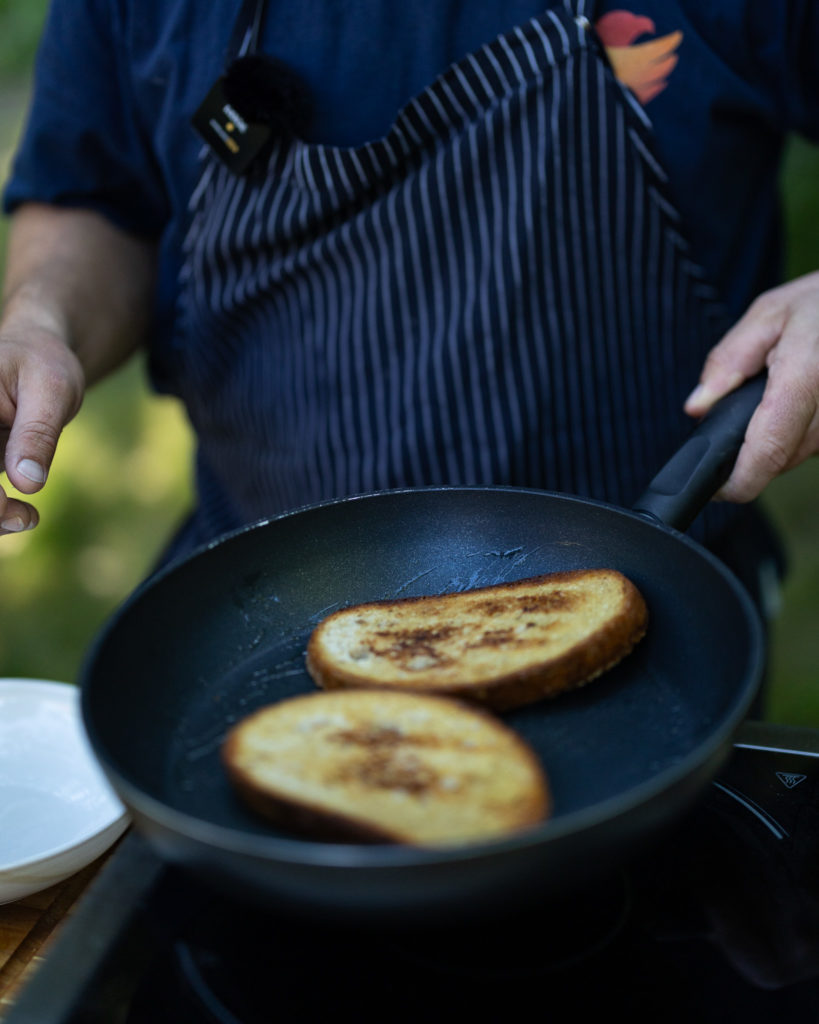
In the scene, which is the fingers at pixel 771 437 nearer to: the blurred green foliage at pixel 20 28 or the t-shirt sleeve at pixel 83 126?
the t-shirt sleeve at pixel 83 126

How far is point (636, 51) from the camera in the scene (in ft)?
3.69

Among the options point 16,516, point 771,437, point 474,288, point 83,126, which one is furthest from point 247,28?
point 771,437

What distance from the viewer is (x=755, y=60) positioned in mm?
1188

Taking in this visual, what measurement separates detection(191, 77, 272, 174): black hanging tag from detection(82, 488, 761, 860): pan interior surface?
0.51 metres

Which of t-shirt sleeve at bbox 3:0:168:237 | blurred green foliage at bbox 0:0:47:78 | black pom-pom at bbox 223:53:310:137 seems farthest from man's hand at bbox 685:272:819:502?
blurred green foliage at bbox 0:0:47:78

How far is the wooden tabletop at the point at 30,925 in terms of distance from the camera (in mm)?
712

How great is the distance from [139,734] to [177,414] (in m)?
1.99

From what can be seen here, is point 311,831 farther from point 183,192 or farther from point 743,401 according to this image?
point 183,192

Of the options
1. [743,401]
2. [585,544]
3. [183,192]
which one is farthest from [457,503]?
[183,192]

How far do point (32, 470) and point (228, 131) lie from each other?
0.51 m

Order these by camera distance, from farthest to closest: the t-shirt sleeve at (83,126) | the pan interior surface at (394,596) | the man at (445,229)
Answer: the t-shirt sleeve at (83,126) < the man at (445,229) < the pan interior surface at (394,596)

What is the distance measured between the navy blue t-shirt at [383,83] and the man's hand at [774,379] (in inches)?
9.6

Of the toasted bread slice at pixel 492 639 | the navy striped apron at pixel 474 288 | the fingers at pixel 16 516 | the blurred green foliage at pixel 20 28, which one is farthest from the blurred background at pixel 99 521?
the toasted bread slice at pixel 492 639

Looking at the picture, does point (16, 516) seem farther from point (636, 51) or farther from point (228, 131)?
point (636, 51)
